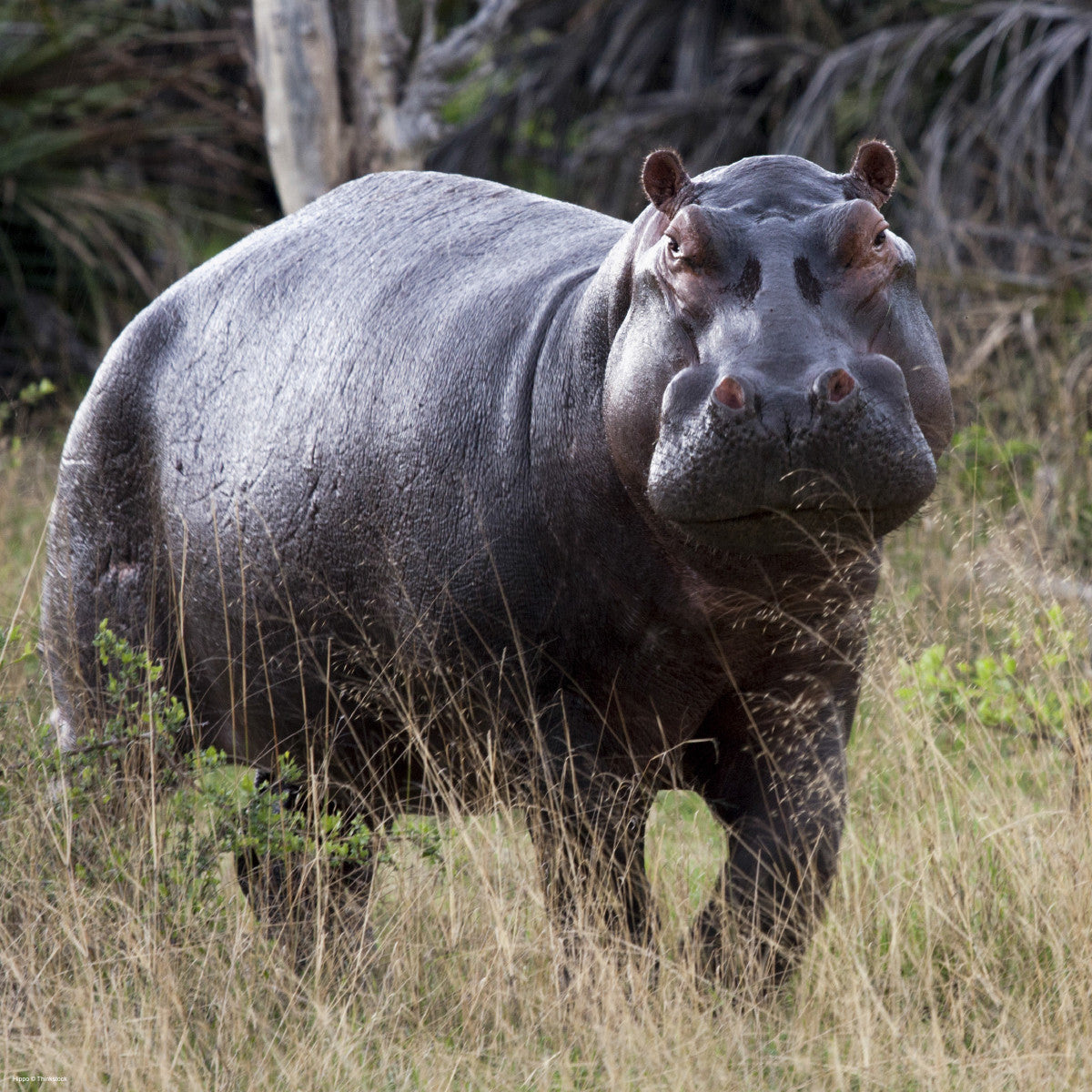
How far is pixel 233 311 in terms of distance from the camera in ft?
10.4

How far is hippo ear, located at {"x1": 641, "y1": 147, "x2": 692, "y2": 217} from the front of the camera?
2236 millimetres

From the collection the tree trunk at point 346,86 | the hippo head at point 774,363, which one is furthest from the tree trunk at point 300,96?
the hippo head at point 774,363

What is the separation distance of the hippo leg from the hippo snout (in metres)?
0.54

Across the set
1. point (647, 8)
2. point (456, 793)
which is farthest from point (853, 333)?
point (647, 8)

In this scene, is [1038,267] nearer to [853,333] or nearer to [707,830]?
[707,830]

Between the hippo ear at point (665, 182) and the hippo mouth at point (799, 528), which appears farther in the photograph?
the hippo ear at point (665, 182)

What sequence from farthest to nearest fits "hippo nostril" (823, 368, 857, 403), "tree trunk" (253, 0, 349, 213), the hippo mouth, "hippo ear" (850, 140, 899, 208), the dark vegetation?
the dark vegetation < "tree trunk" (253, 0, 349, 213) < "hippo ear" (850, 140, 899, 208) < the hippo mouth < "hippo nostril" (823, 368, 857, 403)

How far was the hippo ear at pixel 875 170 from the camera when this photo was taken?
2234 millimetres

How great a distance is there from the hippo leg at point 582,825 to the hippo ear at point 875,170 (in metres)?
0.88

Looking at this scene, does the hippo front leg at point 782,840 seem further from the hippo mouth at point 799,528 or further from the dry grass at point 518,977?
the hippo mouth at point 799,528

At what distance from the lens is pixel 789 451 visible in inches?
76.4

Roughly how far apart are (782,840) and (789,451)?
841 mm

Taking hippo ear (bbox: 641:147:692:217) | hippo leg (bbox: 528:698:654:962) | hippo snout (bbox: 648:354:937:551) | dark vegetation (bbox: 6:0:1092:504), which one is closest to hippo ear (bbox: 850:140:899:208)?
hippo ear (bbox: 641:147:692:217)

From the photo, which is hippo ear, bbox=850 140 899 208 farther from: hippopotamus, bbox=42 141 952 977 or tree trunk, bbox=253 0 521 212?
tree trunk, bbox=253 0 521 212
